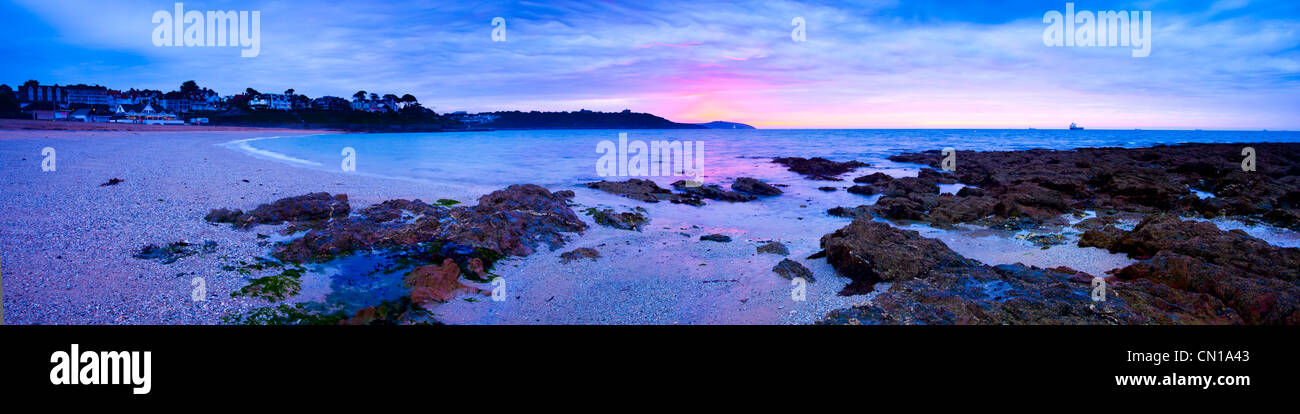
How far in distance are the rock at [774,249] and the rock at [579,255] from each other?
2.86 meters

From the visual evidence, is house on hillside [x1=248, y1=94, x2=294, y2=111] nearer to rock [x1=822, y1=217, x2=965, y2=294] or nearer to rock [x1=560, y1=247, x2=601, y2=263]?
rock [x1=560, y1=247, x2=601, y2=263]

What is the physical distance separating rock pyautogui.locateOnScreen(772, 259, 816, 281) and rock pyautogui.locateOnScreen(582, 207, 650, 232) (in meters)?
3.98

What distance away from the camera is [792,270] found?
7855mm

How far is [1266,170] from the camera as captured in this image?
21703 millimetres

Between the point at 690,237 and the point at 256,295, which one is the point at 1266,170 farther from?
the point at 256,295

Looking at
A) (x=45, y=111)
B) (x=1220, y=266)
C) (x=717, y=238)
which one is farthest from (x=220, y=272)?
(x=45, y=111)

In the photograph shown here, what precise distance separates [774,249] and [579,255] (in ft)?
11.0

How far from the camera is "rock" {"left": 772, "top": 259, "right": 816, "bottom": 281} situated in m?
7.70

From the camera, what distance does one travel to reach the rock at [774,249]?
30.5 ft

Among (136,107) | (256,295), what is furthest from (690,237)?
(136,107)

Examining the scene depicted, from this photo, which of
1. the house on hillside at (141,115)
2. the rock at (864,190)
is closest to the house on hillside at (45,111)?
the house on hillside at (141,115)

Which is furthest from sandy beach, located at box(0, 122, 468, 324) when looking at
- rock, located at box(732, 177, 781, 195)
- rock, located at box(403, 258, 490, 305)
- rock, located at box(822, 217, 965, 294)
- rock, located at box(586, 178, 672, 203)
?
rock, located at box(732, 177, 781, 195)
